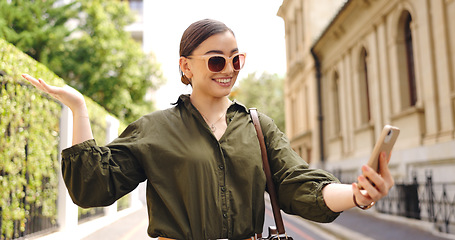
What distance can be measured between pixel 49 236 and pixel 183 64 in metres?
7.04

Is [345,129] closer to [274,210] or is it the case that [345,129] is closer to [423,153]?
[423,153]

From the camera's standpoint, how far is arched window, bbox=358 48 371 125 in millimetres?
20125

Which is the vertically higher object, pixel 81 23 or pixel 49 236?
pixel 81 23

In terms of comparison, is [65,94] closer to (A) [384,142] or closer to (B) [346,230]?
(A) [384,142]

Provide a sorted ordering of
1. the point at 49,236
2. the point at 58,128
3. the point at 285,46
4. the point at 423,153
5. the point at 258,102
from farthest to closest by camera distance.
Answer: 1. the point at 258,102
2. the point at 285,46
3. the point at 423,153
4. the point at 58,128
5. the point at 49,236

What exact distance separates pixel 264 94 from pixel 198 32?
4633 centimetres

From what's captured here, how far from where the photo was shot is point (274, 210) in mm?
2314

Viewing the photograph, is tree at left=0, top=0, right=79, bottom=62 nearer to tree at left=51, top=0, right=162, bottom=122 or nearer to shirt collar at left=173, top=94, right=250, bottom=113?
tree at left=51, top=0, right=162, bottom=122

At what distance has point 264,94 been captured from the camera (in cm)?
4847

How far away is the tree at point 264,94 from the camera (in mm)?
47719

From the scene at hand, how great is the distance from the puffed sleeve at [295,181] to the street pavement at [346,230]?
7309 millimetres

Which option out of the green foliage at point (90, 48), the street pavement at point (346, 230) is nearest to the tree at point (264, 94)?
the green foliage at point (90, 48)

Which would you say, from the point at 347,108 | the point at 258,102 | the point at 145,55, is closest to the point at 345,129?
the point at 347,108

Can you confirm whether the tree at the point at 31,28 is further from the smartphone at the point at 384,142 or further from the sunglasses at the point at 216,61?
the smartphone at the point at 384,142
